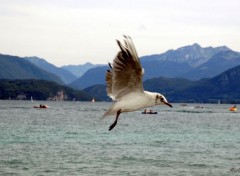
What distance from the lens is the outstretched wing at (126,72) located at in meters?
8.27

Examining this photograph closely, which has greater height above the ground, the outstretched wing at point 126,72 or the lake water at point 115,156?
the outstretched wing at point 126,72

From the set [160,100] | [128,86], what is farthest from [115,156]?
[160,100]

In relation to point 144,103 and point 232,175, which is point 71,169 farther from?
point 144,103

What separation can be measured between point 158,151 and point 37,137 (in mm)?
23869

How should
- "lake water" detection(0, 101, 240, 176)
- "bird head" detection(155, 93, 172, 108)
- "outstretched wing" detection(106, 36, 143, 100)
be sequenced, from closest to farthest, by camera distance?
"outstretched wing" detection(106, 36, 143, 100) → "bird head" detection(155, 93, 172, 108) → "lake water" detection(0, 101, 240, 176)

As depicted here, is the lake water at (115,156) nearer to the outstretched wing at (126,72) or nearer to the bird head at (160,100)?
the outstretched wing at (126,72)

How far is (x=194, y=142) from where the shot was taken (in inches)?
3041

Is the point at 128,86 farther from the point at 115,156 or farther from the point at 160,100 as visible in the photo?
the point at 115,156

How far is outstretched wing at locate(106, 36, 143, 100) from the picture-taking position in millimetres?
8266

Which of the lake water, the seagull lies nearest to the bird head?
the seagull

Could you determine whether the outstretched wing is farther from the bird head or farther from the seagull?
the bird head

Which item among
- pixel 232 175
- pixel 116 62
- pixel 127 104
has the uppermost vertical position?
pixel 116 62

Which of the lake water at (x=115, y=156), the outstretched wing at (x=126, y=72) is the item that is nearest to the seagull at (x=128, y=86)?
the outstretched wing at (x=126, y=72)

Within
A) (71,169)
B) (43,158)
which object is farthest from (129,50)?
(43,158)
